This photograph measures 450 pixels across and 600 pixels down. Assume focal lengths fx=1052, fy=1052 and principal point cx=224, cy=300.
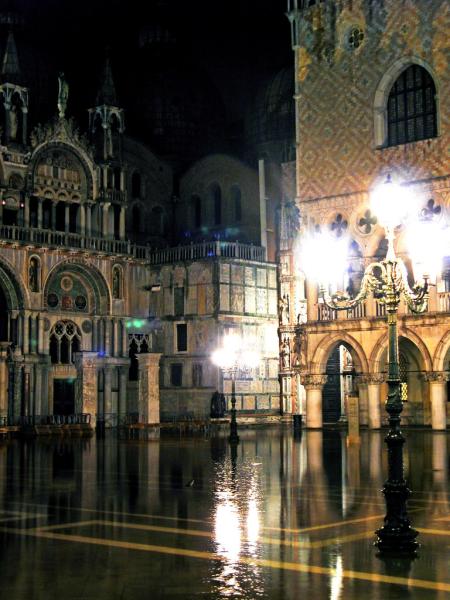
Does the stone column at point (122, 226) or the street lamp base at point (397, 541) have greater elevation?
the stone column at point (122, 226)

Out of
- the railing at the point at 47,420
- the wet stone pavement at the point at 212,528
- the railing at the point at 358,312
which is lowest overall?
the wet stone pavement at the point at 212,528

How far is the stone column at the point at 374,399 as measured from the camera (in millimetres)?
36938

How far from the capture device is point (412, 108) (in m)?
37.3

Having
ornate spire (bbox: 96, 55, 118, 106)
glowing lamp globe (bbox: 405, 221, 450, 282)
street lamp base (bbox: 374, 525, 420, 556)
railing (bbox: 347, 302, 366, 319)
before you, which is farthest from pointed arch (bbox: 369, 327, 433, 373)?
street lamp base (bbox: 374, 525, 420, 556)

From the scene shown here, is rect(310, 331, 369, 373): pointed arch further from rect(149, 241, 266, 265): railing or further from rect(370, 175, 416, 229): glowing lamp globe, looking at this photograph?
rect(370, 175, 416, 229): glowing lamp globe

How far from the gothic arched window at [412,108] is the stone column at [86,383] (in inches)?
517

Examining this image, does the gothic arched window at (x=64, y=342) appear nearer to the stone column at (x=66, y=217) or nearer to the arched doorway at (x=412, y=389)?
the stone column at (x=66, y=217)

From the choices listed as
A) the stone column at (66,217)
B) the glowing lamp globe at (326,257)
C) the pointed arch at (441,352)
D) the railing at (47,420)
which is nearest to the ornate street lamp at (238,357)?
the railing at (47,420)

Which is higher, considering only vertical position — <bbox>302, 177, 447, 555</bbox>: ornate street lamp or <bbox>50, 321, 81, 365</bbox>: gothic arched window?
<bbox>50, 321, 81, 365</bbox>: gothic arched window

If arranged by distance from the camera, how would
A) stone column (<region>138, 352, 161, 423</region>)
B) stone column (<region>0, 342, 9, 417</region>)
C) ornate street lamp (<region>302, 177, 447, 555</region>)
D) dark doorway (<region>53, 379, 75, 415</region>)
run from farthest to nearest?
dark doorway (<region>53, 379, 75, 415</region>) → stone column (<region>0, 342, 9, 417</region>) → stone column (<region>138, 352, 161, 423</region>) → ornate street lamp (<region>302, 177, 447, 555</region>)

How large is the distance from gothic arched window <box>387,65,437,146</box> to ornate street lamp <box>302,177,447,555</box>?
20.3 metres

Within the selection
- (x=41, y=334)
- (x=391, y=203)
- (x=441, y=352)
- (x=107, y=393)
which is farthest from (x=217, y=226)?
(x=391, y=203)

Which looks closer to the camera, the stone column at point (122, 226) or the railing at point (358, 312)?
the railing at point (358, 312)

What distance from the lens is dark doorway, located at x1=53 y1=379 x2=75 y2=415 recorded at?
139 ft
